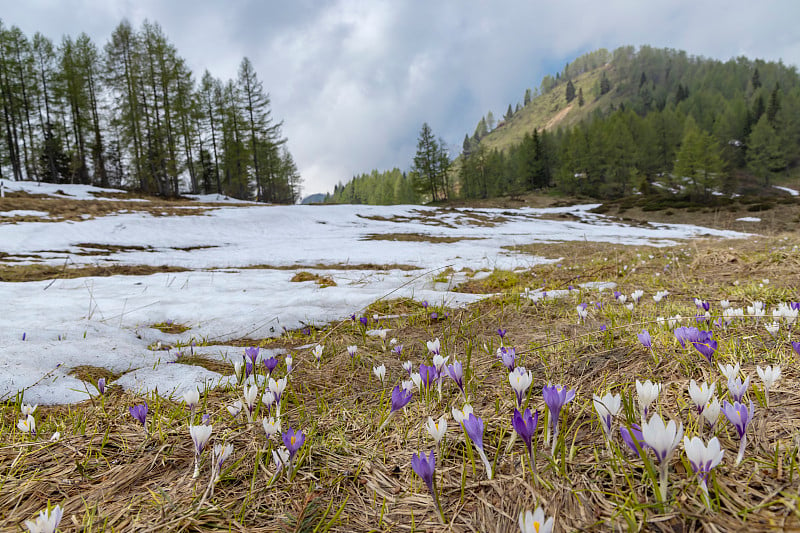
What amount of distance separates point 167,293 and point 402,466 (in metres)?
4.37

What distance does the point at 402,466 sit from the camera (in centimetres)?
111

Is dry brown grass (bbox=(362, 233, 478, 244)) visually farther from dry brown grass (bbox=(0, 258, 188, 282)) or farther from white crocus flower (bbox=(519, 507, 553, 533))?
white crocus flower (bbox=(519, 507, 553, 533))

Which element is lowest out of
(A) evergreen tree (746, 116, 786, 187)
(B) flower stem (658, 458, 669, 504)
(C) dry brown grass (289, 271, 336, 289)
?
(C) dry brown grass (289, 271, 336, 289)

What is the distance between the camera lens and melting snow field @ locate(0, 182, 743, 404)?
2.01m

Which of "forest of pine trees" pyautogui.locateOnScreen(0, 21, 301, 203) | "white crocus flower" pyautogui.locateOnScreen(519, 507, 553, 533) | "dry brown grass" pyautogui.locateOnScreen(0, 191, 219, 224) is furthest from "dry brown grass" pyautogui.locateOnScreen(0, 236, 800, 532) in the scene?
"forest of pine trees" pyautogui.locateOnScreen(0, 21, 301, 203)

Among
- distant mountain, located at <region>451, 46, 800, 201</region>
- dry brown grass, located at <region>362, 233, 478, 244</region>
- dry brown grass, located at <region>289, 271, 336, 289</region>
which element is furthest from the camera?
distant mountain, located at <region>451, 46, 800, 201</region>

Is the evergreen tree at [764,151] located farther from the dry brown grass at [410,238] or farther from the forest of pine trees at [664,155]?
the dry brown grass at [410,238]

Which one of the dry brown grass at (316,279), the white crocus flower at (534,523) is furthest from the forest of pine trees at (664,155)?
the white crocus flower at (534,523)

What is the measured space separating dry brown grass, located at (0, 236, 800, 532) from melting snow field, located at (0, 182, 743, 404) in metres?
0.49

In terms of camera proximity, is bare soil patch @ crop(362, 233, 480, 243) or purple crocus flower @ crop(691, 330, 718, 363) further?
bare soil patch @ crop(362, 233, 480, 243)

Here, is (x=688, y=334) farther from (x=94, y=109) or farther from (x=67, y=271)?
(x=94, y=109)

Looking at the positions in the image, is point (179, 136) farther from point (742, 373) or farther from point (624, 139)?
point (624, 139)

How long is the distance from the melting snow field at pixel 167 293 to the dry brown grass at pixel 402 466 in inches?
19.2

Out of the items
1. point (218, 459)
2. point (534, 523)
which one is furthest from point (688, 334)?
point (218, 459)
